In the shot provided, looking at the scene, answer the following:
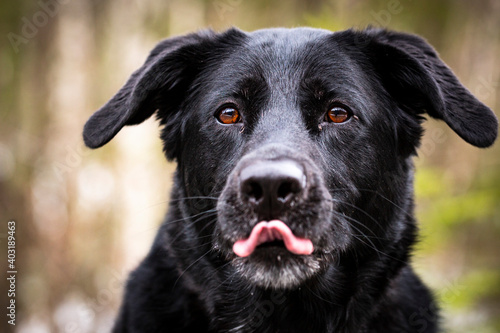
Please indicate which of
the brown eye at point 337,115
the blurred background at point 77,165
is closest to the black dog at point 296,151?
the brown eye at point 337,115

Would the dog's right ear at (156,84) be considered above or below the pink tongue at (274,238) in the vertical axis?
above

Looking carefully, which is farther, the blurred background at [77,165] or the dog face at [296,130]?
the blurred background at [77,165]

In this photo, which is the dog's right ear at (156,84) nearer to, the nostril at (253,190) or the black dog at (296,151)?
the black dog at (296,151)

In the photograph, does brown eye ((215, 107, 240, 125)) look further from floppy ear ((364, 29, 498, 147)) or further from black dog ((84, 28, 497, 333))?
floppy ear ((364, 29, 498, 147))

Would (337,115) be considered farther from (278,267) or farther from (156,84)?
(156,84)

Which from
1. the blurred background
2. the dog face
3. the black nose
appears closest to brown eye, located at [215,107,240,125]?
the dog face

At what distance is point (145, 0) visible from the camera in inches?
338

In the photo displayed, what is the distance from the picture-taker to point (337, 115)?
2639 mm

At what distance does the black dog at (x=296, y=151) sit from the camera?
100 inches

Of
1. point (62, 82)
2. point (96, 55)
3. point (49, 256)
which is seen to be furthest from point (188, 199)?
point (96, 55)

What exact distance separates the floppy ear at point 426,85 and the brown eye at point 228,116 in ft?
2.85

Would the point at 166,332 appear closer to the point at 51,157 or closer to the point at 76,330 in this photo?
the point at 76,330

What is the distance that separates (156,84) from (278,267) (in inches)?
49.3

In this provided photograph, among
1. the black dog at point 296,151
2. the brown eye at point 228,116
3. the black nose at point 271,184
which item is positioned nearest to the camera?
A: the black nose at point 271,184
